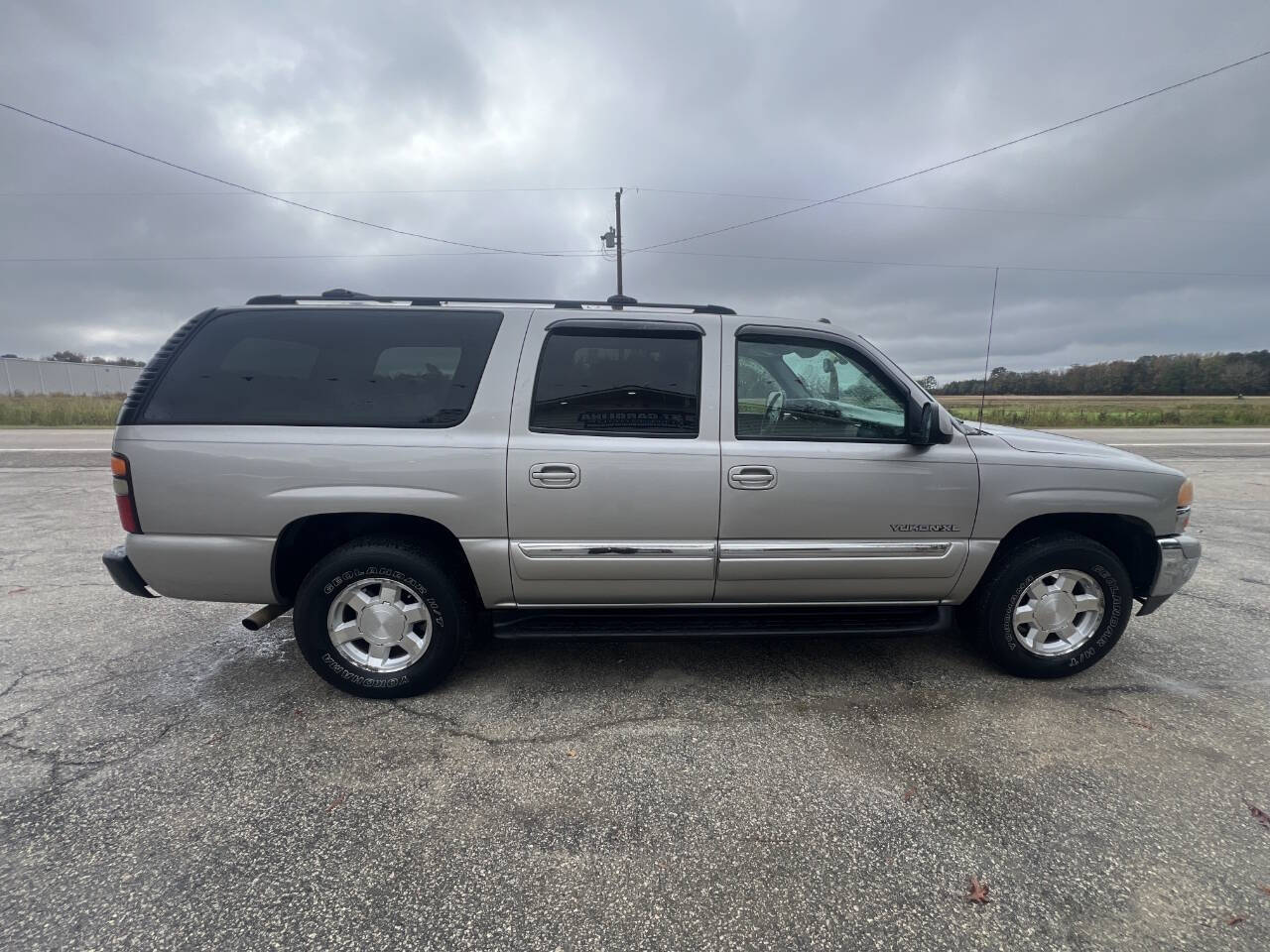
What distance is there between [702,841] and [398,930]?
94 cm

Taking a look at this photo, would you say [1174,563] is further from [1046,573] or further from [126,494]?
[126,494]

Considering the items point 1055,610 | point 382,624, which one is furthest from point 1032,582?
point 382,624

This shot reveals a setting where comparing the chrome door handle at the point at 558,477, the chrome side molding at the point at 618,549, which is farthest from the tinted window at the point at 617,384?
the chrome side molding at the point at 618,549

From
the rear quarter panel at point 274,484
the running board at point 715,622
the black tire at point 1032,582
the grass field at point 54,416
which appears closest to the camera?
the rear quarter panel at point 274,484

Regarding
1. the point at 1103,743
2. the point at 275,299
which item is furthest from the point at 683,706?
the point at 275,299

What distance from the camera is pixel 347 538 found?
9.80 feet

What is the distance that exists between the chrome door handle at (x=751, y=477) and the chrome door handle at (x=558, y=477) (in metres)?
0.71

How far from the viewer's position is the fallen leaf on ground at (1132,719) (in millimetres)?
2685

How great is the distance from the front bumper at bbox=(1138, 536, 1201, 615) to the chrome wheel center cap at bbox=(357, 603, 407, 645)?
149 inches

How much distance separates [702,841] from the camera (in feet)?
6.56

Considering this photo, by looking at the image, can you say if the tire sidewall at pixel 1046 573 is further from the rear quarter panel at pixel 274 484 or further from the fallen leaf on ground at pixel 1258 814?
the rear quarter panel at pixel 274 484

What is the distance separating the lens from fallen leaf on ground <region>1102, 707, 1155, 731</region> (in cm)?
268

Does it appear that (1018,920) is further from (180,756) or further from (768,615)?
(180,756)

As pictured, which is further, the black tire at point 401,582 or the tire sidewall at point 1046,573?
the tire sidewall at point 1046,573
